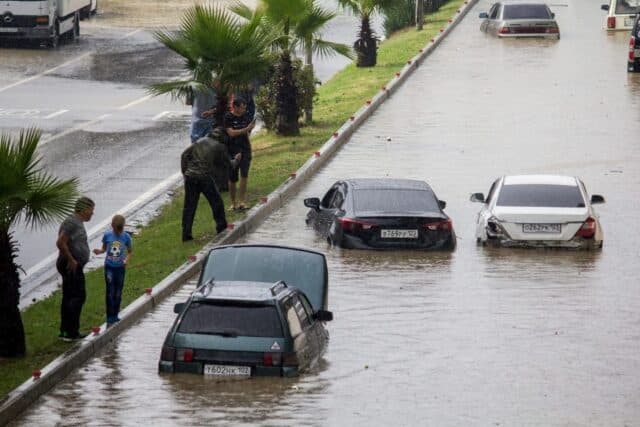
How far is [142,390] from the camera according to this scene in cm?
1752

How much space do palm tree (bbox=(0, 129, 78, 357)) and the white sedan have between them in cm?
849

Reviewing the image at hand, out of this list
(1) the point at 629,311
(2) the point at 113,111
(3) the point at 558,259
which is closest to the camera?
(1) the point at 629,311

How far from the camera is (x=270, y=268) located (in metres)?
20.0

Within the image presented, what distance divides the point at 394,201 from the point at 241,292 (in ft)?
29.2

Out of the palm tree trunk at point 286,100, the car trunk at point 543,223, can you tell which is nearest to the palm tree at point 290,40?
the palm tree trunk at point 286,100

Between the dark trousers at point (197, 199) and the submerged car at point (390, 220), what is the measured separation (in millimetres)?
1633

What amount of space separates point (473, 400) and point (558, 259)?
8.53 meters

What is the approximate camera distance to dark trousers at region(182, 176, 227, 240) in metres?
25.8

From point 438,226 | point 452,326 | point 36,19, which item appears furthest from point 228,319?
point 36,19

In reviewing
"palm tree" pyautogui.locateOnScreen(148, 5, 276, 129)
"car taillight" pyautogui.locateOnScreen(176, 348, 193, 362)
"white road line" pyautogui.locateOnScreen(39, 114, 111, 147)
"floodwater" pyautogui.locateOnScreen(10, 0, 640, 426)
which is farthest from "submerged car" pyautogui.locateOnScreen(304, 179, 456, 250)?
"white road line" pyautogui.locateOnScreen(39, 114, 111, 147)

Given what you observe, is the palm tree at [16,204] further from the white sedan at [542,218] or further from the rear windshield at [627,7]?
the rear windshield at [627,7]

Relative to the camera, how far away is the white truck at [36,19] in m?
56.2

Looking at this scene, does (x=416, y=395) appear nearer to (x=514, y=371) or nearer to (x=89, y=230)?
(x=514, y=371)

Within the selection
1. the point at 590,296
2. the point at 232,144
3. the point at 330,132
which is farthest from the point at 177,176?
the point at 590,296
